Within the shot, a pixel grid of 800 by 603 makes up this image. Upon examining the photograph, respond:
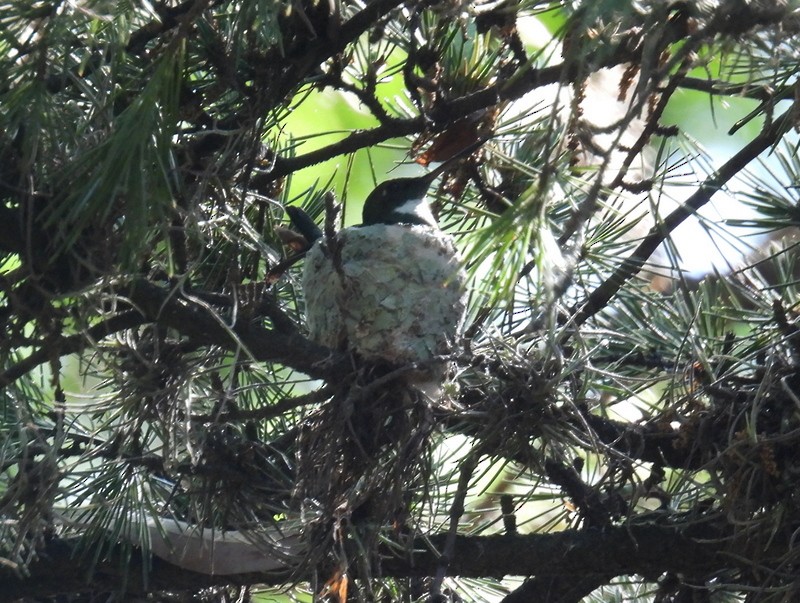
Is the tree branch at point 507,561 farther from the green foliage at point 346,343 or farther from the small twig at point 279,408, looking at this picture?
the small twig at point 279,408

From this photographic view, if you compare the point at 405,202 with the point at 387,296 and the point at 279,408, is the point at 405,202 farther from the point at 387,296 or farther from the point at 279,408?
the point at 279,408

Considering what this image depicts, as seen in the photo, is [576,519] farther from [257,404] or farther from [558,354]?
[257,404]

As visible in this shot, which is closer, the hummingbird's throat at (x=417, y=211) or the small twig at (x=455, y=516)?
the small twig at (x=455, y=516)

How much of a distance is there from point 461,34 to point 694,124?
2.41m

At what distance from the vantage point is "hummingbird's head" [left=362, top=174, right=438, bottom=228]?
193 cm

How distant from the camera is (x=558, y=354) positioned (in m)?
1.29

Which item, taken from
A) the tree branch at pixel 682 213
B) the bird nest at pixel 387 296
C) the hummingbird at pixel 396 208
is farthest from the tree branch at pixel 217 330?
the hummingbird at pixel 396 208

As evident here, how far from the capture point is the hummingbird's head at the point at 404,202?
6.32ft

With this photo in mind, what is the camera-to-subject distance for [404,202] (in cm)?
199

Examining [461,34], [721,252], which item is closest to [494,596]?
[721,252]

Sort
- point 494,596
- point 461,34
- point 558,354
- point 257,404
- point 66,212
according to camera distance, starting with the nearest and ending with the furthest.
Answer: point 66,212 → point 558,354 → point 461,34 → point 257,404 → point 494,596

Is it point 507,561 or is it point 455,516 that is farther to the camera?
point 507,561

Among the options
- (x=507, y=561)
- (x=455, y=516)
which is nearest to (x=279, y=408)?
(x=455, y=516)

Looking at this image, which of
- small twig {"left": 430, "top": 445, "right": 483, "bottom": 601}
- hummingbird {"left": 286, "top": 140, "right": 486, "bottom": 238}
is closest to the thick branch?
small twig {"left": 430, "top": 445, "right": 483, "bottom": 601}
